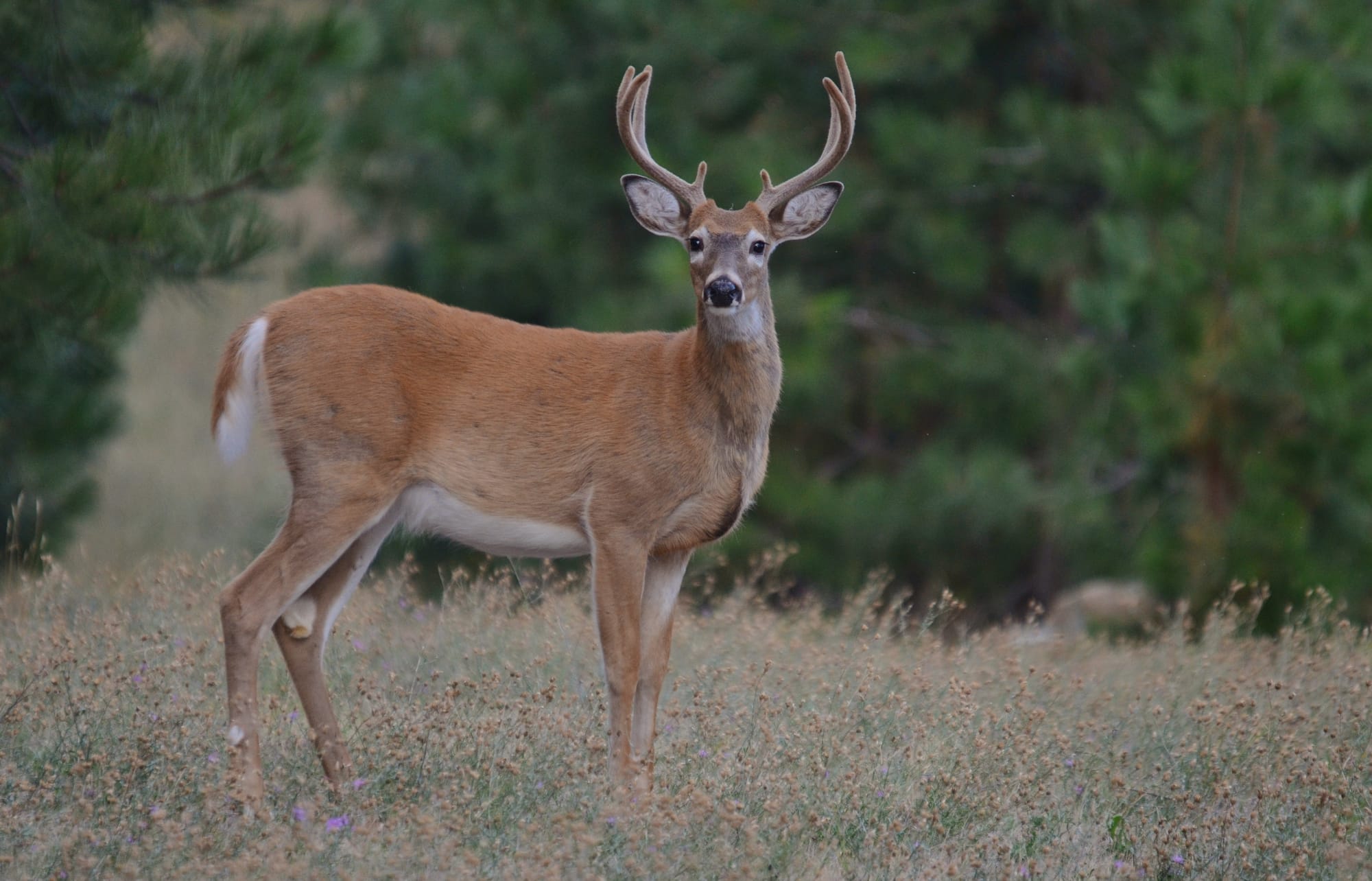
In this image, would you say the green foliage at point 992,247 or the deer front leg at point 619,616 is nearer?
the deer front leg at point 619,616

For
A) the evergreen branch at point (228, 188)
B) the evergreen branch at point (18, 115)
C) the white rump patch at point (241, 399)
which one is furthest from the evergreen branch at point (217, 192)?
the white rump patch at point (241, 399)

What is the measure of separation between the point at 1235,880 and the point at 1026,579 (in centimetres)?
807

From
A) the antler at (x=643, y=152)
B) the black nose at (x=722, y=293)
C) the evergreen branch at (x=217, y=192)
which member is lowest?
the evergreen branch at (x=217, y=192)

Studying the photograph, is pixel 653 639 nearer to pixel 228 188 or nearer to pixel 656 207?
pixel 656 207

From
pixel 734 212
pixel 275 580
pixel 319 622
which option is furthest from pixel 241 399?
pixel 734 212

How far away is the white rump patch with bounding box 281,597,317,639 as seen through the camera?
5.04 meters

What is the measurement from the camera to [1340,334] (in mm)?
8219

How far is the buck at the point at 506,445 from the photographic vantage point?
491cm

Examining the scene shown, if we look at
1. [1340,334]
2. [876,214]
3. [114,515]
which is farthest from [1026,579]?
[114,515]

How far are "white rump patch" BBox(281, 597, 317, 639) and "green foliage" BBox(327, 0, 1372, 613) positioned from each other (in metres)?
4.87

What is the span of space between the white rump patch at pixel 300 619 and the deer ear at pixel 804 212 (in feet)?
6.57

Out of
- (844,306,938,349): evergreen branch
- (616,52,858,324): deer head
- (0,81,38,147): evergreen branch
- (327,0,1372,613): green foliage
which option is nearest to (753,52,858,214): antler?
(616,52,858,324): deer head

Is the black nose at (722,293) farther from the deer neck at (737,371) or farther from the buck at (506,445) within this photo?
the deer neck at (737,371)

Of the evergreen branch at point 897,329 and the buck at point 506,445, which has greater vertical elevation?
the buck at point 506,445
